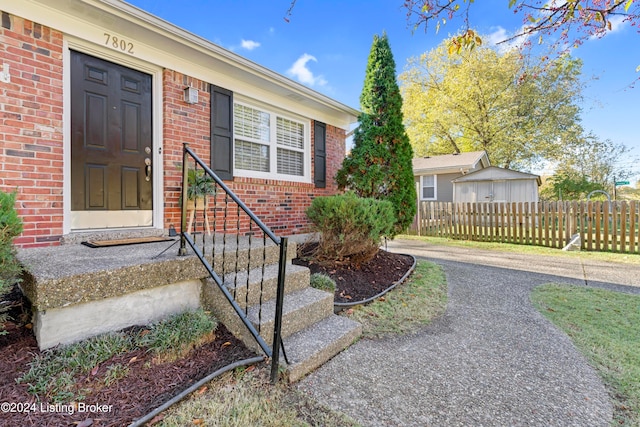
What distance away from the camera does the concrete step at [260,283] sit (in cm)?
235

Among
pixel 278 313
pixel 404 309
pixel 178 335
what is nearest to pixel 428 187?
pixel 404 309

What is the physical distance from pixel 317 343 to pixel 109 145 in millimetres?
3210

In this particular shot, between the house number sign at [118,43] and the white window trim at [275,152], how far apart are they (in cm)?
151

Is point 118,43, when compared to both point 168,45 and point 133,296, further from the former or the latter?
point 133,296

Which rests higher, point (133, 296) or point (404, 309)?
point (133, 296)

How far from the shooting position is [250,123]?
194 inches

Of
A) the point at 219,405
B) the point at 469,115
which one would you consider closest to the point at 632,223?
the point at 219,405

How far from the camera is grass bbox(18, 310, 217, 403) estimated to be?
1602mm

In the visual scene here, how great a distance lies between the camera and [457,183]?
43.4 feet

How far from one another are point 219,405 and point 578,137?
22.5 m

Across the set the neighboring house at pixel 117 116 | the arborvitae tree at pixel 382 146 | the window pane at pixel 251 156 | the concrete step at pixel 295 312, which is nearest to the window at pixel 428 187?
the arborvitae tree at pixel 382 146

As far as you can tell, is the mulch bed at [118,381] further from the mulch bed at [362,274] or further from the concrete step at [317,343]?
the mulch bed at [362,274]

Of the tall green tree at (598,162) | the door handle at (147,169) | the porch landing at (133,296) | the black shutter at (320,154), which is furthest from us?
the tall green tree at (598,162)

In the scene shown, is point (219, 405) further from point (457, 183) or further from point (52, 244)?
point (457, 183)
